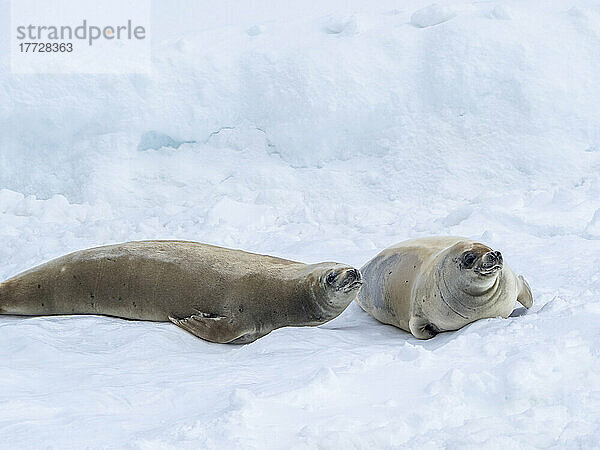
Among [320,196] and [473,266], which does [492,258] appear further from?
[320,196]

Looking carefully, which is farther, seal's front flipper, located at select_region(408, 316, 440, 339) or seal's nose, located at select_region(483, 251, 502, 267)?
seal's front flipper, located at select_region(408, 316, 440, 339)

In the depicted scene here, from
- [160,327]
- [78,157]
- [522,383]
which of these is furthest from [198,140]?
[522,383]

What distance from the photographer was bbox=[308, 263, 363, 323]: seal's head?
3.37 meters

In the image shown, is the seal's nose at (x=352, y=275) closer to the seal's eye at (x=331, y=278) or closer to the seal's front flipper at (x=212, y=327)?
the seal's eye at (x=331, y=278)

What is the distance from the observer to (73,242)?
5.25 metres

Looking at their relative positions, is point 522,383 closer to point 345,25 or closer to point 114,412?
point 114,412

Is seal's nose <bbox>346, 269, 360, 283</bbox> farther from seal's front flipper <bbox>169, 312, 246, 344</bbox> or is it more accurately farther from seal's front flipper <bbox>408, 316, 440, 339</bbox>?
seal's front flipper <bbox>169, 312, 246, 344</bbox>

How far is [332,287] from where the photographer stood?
3.38m

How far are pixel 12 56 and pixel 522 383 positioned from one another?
21.6ft

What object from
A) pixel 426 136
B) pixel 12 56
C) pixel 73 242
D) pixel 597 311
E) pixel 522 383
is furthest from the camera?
pixel 12 56

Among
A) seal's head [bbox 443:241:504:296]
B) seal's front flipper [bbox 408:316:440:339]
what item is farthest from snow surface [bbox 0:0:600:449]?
seal's head [bbox 443:241:504:296]

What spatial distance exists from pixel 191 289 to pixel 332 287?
0.64 meters

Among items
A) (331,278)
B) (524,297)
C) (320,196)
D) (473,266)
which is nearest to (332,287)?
(331,278)

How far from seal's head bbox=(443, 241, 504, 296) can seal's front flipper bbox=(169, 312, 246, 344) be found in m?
0.91
